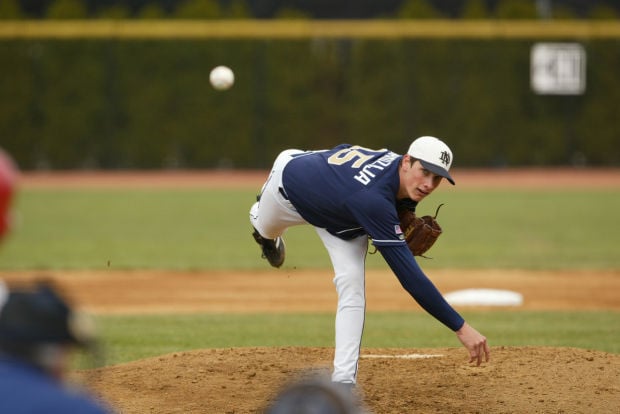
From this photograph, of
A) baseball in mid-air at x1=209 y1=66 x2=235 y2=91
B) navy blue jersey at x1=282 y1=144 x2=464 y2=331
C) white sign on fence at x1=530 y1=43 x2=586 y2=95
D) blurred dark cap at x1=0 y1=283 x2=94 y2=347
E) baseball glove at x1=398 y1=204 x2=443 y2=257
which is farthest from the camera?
white sign on fence at x1=530 y1=43 x2=586 y2=95

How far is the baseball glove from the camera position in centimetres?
534

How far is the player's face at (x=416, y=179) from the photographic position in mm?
4957

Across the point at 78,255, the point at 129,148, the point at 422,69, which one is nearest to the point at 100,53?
the point at 129,148

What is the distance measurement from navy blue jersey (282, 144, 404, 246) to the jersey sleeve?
72 millimetres

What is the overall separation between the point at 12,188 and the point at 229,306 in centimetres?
750

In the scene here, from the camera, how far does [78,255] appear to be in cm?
1369

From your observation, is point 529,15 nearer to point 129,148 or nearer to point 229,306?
point 129,148

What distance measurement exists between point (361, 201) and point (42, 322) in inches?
115

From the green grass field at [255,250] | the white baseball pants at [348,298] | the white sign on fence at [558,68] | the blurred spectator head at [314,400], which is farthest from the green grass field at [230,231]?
the blurred spectator head at [314,400]

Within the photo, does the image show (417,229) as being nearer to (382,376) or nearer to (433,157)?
(433,157)

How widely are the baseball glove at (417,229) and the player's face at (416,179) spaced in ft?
1.02

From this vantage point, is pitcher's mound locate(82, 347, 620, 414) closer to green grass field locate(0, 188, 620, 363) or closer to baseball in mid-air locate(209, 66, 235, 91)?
green grass field locate(0, 188, 620, 363)

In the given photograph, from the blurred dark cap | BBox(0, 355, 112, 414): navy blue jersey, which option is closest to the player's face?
the blurred dark cap

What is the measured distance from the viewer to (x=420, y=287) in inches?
188
